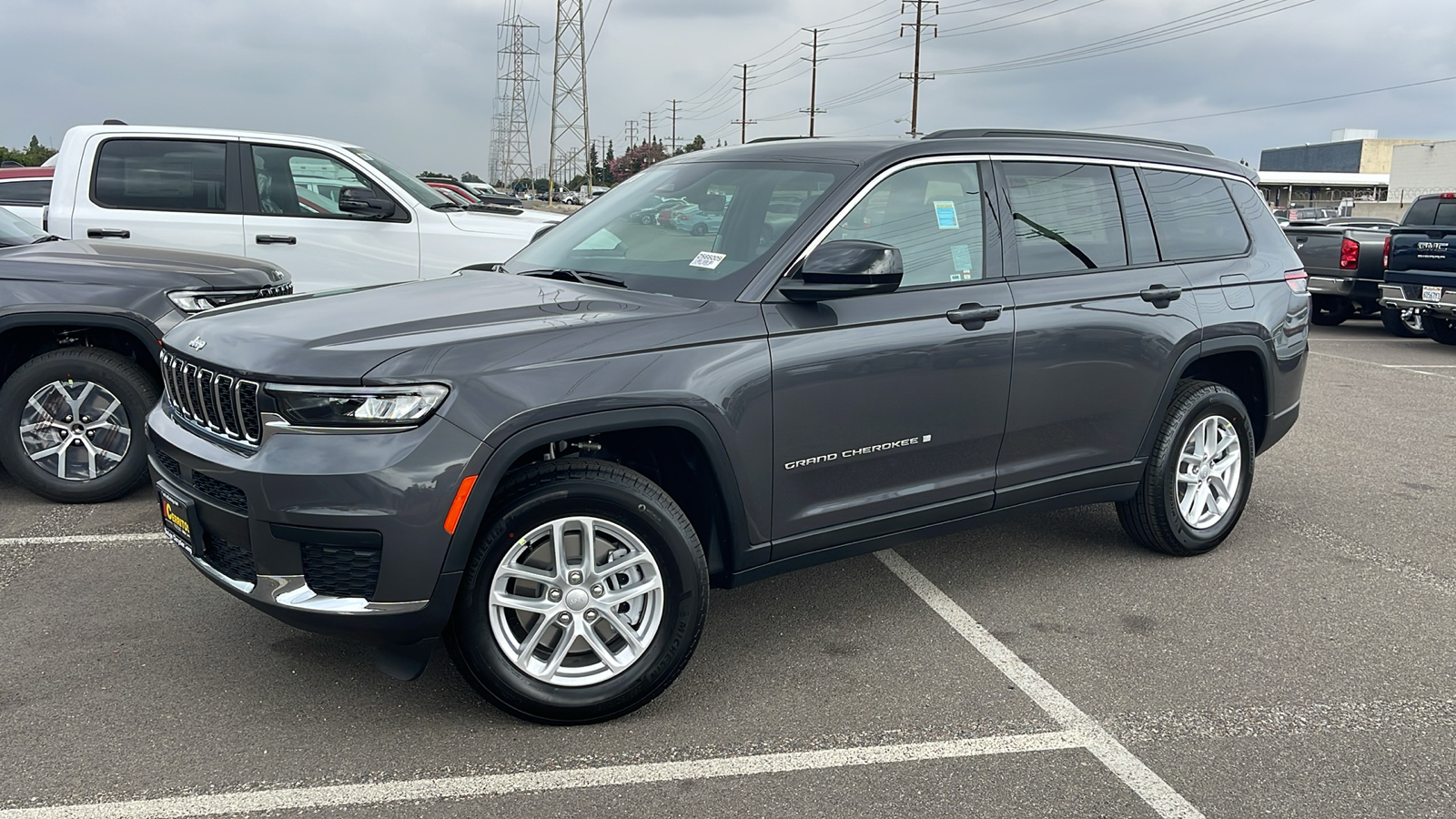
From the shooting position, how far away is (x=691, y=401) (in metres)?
Answer: 3.43

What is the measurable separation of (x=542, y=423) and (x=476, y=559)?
0.44 m

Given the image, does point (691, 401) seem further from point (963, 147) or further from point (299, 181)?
point (299, 181)

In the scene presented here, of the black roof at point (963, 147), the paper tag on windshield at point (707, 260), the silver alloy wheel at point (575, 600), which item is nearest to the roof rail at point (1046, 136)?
the black roof at point (963, 147)

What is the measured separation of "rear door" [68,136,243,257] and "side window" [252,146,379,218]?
→ 19 cm

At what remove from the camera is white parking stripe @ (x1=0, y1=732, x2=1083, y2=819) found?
2941 millimetres

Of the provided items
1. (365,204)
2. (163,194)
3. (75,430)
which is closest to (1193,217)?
(75,430)

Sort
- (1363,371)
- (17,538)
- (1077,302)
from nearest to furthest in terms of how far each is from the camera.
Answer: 1. (1077,302)
2. (17,538)
3. (1363,371)

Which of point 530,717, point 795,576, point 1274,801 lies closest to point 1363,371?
point 795,576

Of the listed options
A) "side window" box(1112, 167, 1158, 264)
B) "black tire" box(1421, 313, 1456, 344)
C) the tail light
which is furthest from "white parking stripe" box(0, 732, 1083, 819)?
the tail light

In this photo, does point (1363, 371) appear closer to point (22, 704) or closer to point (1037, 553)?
point (1037, 553)

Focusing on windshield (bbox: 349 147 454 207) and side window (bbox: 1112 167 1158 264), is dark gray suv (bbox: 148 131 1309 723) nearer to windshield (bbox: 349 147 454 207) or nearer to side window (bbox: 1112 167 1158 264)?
side window (bbox: 1112 167 1158 264)

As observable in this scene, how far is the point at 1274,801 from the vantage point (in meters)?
3.07

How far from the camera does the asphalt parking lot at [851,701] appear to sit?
308cm

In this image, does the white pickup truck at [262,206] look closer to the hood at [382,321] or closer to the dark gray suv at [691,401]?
the dark gray suv at [691,401]
